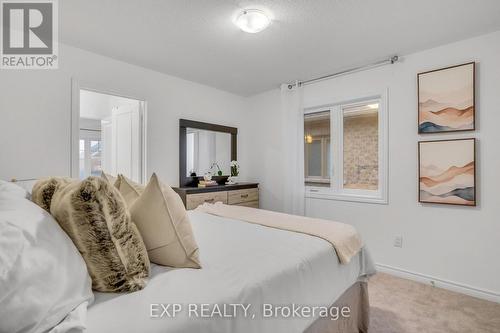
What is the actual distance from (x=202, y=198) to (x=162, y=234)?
2156mm

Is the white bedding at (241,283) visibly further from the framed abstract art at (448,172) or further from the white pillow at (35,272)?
the framed abstract art at (448,172)

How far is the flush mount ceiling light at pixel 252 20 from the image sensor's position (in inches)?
77.9

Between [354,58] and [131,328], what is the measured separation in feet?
10.4

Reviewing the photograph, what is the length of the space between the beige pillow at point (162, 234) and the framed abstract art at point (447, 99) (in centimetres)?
272

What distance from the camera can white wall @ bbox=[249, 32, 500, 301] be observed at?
2346 millimetres

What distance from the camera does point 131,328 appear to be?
2.44 ft

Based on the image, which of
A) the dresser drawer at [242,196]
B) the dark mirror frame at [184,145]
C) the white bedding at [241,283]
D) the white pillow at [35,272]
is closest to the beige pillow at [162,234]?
the white bedding at [241,283]

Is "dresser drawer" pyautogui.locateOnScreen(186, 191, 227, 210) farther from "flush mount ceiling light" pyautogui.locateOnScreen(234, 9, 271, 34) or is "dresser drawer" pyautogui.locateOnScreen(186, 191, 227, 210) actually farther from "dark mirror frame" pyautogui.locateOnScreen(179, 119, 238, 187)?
"flush mount ceiling light" pyautogui.locateOnScreen(234, 9, 271, 34)

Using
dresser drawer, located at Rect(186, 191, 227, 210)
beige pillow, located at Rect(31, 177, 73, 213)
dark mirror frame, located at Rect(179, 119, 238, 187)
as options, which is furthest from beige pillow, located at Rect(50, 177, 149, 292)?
dark mirror frame, located at Rect(179, 119, 238, 187)

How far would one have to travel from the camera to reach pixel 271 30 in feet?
7.44

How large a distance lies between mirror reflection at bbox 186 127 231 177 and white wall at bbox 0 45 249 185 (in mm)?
241

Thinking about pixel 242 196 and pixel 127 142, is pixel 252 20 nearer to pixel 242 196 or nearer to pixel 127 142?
pixel 127 142

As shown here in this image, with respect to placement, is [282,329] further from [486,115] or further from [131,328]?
[486,115]

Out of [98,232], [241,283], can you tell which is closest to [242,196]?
[241,283]
